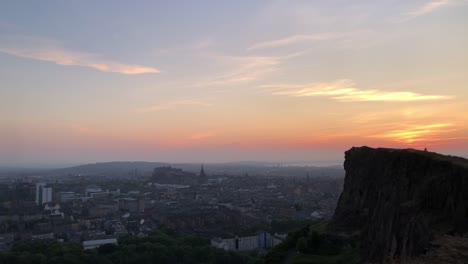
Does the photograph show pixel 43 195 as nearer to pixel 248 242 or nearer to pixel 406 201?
pixel 248 242

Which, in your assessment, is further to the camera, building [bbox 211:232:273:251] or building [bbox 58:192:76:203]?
building [bbox 58:192:76:203]

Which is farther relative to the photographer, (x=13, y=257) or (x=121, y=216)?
(x=121, y=216)

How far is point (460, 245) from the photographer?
8.13m

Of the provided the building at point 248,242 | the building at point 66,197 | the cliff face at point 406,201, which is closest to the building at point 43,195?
the building at point 66,197

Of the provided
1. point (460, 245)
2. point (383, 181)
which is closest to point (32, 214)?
point (383, 181)

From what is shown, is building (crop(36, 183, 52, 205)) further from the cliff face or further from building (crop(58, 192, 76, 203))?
the cliff face

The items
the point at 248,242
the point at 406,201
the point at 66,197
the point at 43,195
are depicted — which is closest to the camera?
the point at 406,201

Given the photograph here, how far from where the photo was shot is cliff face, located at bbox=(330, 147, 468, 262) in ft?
32.2

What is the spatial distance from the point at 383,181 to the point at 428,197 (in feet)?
13.2

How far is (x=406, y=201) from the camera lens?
39.3 feet

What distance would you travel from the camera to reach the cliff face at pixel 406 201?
9812 millimetres

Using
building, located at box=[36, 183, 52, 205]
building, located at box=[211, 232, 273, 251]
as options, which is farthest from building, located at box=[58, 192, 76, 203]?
building, located at box=[211, 232, 273, 251]

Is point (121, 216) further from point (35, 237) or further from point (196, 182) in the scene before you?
point (196, 182)

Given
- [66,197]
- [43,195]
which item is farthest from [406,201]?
[66,197]
